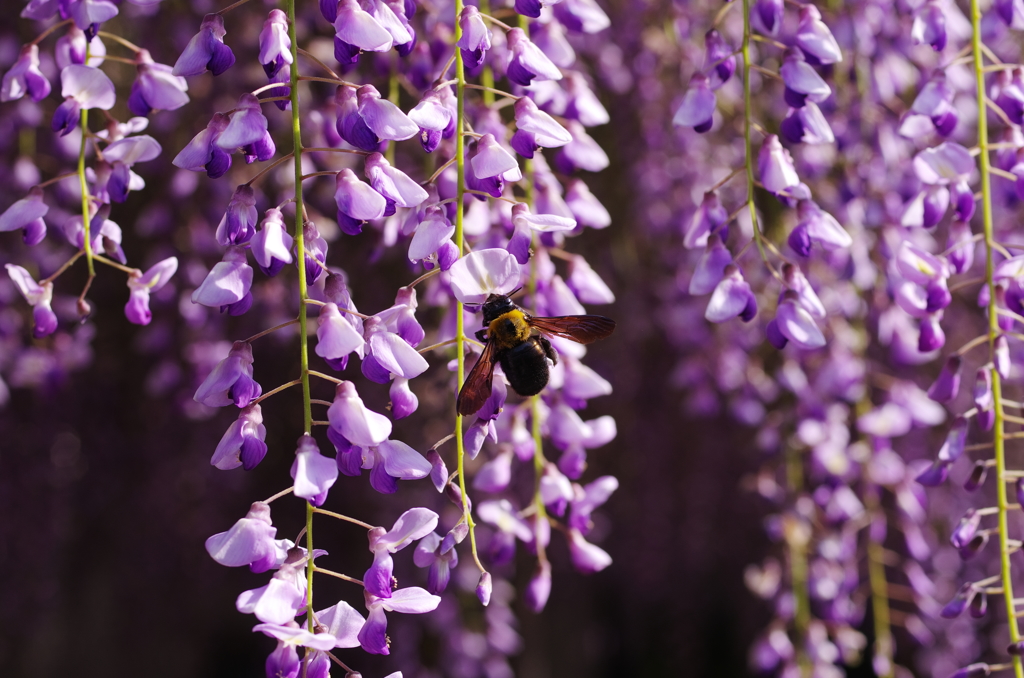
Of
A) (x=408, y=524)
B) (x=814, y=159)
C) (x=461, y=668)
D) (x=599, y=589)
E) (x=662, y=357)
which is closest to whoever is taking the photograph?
(x=408, y=524)

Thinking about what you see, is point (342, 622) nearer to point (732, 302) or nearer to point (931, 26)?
point (732, 302)

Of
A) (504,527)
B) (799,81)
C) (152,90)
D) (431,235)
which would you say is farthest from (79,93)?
(799,81)

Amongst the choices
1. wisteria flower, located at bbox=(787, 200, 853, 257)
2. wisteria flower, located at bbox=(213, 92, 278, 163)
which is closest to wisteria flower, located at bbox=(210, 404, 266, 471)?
wisteria flower, located at bbox=(213, 92, 278, 163)

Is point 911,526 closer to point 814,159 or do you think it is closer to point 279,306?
point 814,159

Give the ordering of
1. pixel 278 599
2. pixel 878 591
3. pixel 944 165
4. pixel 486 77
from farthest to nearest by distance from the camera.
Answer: pixel 878 591
pixel 486 77
pixel 944 165
pixel 278 599

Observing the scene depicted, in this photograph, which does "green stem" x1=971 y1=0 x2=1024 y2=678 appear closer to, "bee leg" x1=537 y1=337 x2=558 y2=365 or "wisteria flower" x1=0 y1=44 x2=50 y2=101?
"bee leg" x1=537 y1=337 x2=558 y2=365

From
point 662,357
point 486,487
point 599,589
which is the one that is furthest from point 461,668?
point 599,589
